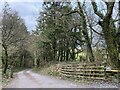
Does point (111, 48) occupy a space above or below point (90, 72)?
above

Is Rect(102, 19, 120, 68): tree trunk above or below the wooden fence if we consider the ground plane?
above

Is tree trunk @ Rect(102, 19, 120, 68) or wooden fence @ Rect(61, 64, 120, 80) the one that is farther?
tree trunk @ Rect(102, 19, 120, 68)

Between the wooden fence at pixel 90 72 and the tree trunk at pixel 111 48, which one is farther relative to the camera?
the tree trunk at pixel 111 48

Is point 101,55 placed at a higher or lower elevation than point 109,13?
lower

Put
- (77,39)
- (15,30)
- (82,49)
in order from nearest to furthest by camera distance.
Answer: (15,30) < (77,39) < (82,49)

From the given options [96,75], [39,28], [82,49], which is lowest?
[96,75]

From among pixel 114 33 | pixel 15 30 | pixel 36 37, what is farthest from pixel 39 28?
pixel 114 33

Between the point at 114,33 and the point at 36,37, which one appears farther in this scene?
the point at 36,37

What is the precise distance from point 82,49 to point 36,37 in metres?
4.90

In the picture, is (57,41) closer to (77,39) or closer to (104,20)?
(77,39)

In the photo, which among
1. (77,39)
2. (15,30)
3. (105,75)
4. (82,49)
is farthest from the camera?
(82,49)

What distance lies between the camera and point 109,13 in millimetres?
12555

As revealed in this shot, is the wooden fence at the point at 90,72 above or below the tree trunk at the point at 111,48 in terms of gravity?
below

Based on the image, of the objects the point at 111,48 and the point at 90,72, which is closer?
the point at 111,48
